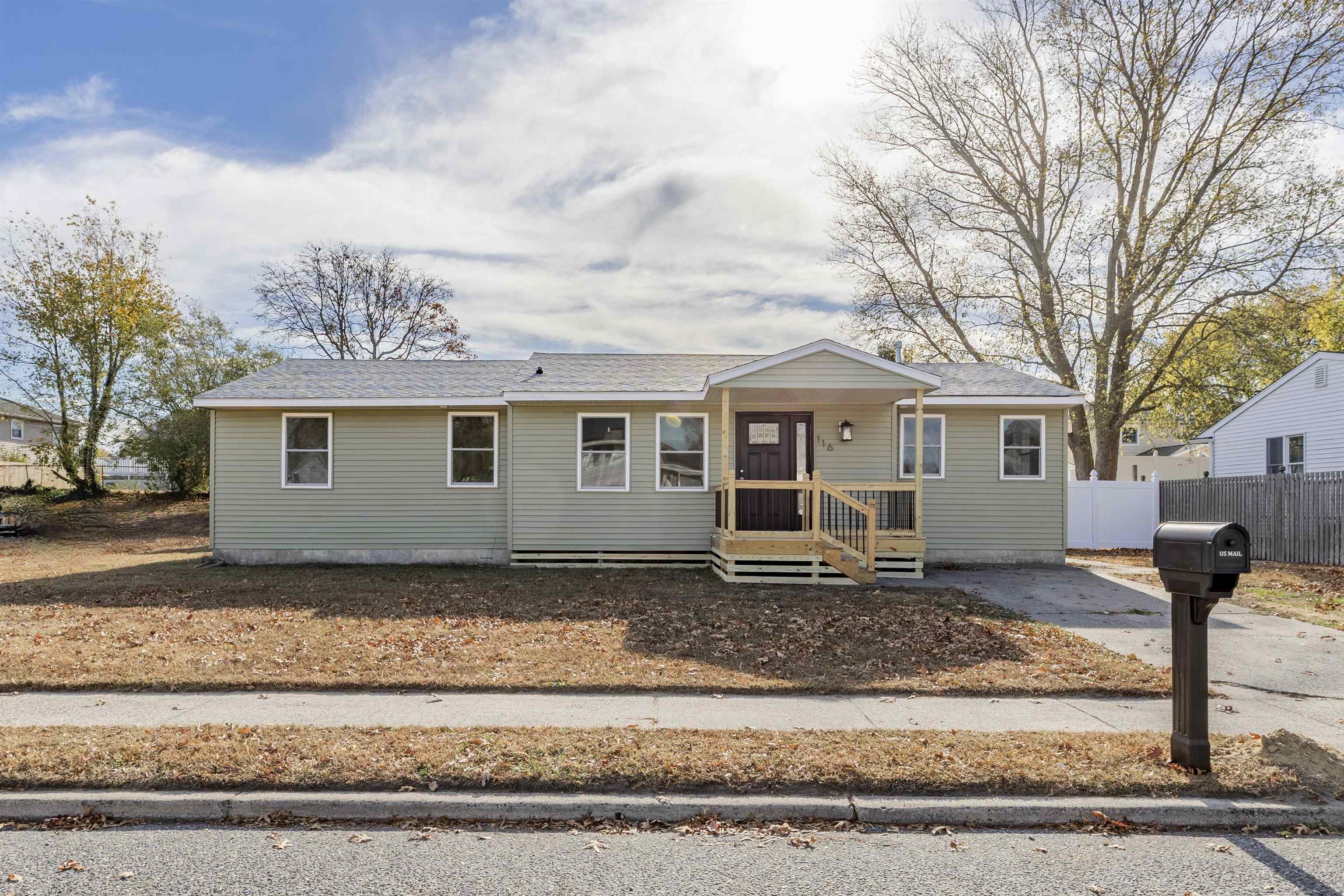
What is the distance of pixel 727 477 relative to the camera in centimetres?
1231

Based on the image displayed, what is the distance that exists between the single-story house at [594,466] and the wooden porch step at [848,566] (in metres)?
1.50

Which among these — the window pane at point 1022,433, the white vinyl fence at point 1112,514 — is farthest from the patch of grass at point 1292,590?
the white vinyl fence at point 1112,514

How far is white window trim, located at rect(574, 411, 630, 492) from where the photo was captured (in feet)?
45.5

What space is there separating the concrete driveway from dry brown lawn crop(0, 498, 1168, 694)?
601mm

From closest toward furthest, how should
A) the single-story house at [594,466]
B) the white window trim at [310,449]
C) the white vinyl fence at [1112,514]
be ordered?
the single-story house at [594,466] → the white window trim at [310,449] → the white vinyl fence at [1112,514]

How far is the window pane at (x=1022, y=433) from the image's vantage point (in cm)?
1447

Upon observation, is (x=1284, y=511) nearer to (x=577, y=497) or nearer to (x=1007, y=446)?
(x=1007, y=446)

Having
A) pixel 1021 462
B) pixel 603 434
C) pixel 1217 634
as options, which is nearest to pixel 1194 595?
pixel 1217 634

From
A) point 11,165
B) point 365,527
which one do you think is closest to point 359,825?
point 365,527

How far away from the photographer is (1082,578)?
1293 cm

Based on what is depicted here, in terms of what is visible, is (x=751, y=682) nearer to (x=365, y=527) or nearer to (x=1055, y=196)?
(x=365, y=527)

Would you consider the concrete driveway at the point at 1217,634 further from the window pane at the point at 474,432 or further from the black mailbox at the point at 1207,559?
the window pane at the point at 474,432

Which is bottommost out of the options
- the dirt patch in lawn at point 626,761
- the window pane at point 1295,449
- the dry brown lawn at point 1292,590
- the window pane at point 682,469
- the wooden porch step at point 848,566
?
the dry brown lawn at point 1292,590

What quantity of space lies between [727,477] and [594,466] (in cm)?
281
